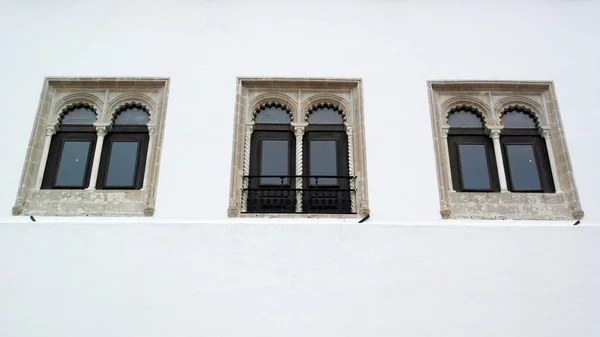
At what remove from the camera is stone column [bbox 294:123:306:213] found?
5.48m

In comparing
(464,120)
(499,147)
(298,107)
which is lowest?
(499,147)

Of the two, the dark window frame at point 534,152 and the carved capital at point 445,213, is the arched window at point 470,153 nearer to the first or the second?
the dark window frame at point 534,152

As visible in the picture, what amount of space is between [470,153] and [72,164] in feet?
13.0

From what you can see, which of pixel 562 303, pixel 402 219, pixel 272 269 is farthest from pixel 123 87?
pixel 562 303

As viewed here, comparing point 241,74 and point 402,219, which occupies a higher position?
point 241,74

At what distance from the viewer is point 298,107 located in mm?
5914

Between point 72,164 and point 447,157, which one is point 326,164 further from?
point 72,164

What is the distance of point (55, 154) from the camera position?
18.9ft

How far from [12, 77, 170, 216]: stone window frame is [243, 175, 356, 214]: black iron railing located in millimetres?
955

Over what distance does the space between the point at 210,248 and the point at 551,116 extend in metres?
3.66

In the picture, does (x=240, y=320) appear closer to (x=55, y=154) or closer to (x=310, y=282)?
(x=310, y=282)

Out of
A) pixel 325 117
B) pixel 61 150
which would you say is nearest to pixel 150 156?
pixel 61 150

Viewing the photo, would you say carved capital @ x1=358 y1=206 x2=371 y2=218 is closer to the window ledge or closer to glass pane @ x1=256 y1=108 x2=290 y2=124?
the window ledge

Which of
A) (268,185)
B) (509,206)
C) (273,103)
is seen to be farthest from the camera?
(273,103)
